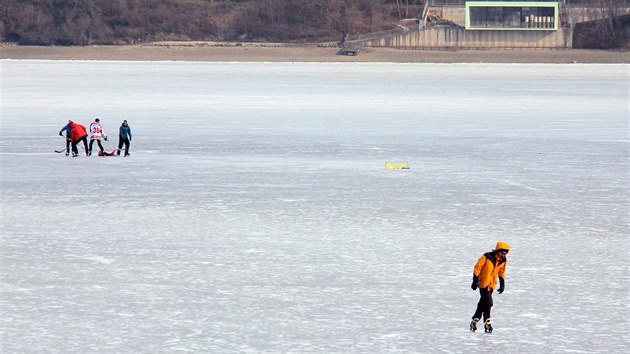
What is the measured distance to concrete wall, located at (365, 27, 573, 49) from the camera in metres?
99.6

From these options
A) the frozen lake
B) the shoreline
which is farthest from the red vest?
the shoreline

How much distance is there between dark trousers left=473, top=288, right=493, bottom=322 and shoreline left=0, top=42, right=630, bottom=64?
83467 mm

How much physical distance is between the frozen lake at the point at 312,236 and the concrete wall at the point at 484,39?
227 feet

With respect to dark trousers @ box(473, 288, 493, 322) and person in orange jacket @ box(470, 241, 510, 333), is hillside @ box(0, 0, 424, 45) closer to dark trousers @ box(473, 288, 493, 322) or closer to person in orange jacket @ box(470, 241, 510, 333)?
dark trousers @ box(473, 288, 493, 322)

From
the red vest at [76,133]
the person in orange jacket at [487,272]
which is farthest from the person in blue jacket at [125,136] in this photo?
the person in orange jacket at [487,272]

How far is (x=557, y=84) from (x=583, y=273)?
42.9 m

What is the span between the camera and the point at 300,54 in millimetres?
95312

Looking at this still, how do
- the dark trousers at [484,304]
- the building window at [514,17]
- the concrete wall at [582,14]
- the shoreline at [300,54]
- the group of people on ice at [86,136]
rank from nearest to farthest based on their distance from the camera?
the dark trousers at [484,304] < the group of people on ice at [86,136] < the shoreline at [300,54] < the building window at [514,17] < the concrete wall at [582,14]

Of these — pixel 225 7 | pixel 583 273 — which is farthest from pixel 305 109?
pixel 225 7

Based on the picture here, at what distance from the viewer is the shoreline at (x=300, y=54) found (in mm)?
92688

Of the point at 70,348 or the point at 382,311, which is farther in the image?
the point at 382,311

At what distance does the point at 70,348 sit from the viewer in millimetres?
9094

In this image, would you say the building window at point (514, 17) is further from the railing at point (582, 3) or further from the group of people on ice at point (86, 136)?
the group of people on ice at point (86, 136)

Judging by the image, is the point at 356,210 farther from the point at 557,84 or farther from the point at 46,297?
the point at 557,84
